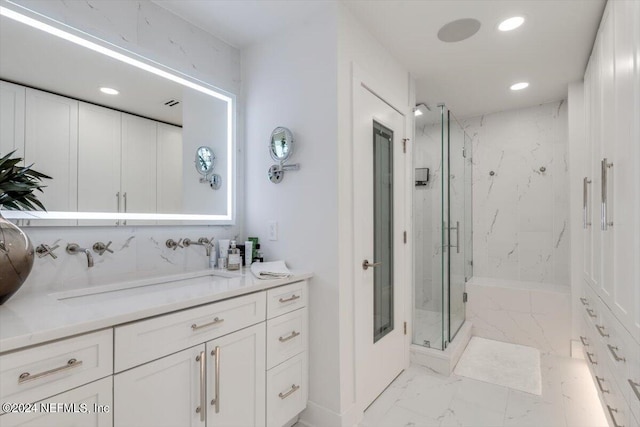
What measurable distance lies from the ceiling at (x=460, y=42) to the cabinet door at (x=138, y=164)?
735 mm

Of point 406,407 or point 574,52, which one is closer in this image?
point 406,407

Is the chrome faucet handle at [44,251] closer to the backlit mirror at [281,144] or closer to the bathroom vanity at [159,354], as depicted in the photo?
the bathroom vanity at [159,354]

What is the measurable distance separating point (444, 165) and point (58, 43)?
2.64 metres

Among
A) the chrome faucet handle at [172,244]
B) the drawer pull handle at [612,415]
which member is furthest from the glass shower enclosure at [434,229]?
the chrome faucet handle at [172,244]

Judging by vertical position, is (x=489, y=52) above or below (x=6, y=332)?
above

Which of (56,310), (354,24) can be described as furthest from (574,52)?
(56,310)

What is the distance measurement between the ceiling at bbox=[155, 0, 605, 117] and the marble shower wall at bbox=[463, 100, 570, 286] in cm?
64

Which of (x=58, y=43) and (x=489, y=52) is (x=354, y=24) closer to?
(x=489, y=52)

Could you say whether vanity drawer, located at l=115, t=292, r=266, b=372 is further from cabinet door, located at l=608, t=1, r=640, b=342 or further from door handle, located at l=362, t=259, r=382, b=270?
cabinet door, located at l=608, t=1, r=640, b=342

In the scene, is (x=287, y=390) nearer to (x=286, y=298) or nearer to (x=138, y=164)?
(x=286, y=298)

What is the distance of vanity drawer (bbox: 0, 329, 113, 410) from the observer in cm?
87

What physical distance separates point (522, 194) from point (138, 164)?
3.81 m

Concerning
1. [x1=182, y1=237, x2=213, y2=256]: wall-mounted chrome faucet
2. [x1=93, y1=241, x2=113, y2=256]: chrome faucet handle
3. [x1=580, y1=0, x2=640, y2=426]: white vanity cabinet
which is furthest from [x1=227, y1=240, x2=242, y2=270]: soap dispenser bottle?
[x1=580, y1=0, x2=640, y2=426]: white vanity cabinet

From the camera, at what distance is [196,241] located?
6.70ft
